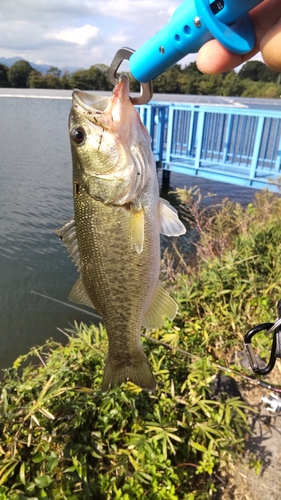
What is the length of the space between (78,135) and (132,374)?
1268mm

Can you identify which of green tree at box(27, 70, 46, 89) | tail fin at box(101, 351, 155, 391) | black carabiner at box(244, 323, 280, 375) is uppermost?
green tree at box(27, 70, 46, 89)

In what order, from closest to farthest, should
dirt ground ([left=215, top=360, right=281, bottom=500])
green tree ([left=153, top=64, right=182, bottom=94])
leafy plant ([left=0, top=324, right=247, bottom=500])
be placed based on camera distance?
leafy plant ([left=0, top=324, right=247, bottom=500]) → dirt ground ([left=215, top=360, right=281, bottom=500]) → green tree ([left=153, top=64, right=182, bottom=94])

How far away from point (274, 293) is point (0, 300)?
5850mm

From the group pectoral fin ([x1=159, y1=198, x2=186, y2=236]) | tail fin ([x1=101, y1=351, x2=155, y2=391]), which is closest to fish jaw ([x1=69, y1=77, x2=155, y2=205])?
pectoral fin ([x1=159, y1=198, x2=186, y2=236])

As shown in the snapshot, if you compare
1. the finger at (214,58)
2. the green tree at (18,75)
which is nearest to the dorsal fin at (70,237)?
the finger at (214,58)

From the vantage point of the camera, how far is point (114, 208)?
174cm

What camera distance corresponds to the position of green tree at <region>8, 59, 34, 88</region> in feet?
146

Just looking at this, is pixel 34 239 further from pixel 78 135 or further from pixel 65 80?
pixel 65 80

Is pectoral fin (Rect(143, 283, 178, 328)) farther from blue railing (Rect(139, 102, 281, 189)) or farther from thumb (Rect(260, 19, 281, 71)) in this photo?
blue railing (Rect(139, 102, 281, 189))

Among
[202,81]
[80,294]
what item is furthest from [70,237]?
[202,81]

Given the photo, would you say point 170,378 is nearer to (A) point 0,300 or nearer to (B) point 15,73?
(A) point 0,300

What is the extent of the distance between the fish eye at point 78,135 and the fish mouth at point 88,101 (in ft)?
0.32

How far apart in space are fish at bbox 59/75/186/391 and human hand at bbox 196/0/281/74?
1.26 feet

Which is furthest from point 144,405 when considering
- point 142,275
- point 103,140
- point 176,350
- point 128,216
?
point 103,140
